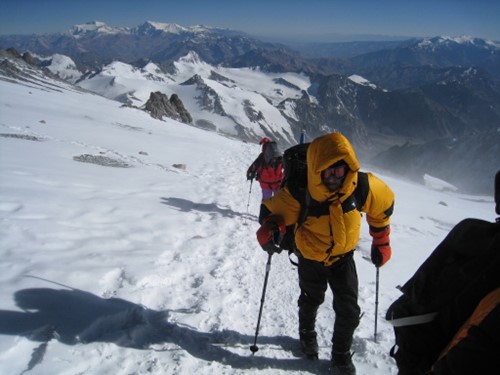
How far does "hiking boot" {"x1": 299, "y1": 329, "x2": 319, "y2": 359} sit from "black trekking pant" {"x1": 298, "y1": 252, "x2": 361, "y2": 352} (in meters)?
0.36

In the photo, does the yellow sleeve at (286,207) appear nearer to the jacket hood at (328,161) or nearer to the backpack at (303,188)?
the backpack at (303,188)

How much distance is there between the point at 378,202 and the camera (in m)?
4.61

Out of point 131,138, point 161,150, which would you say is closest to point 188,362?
point 161,150

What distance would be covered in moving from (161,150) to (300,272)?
20064mm

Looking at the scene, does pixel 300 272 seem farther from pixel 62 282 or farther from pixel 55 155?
pixel 55 155

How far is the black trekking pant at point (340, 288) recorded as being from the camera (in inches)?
186

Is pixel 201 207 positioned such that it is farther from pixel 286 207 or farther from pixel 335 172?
pixel 335 172

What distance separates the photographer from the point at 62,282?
18.0 feet

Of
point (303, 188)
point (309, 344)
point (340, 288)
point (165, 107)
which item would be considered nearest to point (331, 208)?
point (303, 188)

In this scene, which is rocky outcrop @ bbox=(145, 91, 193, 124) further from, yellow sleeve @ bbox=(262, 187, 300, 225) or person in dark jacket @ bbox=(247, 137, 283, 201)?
yellow sleeve @ bbox=(262, 187, 300, 225)

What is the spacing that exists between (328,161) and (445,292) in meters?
2.07

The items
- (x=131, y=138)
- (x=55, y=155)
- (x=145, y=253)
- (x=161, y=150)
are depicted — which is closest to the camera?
(x=145, y=253)

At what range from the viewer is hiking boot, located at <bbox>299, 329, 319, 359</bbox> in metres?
→ 5.17

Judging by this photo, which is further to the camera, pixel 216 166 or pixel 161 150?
pixel 161 150
